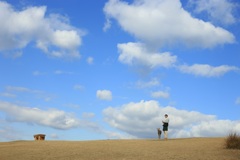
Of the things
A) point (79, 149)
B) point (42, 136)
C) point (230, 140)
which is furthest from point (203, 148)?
point (42, 136)

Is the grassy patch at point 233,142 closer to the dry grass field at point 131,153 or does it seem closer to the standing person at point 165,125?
the dry grass field at point 131,153

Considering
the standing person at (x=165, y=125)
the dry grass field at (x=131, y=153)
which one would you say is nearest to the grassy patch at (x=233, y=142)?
the dry grass field at (x=131, y=153)

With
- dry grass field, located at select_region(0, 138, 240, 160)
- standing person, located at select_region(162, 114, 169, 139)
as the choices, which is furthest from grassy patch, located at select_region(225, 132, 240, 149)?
standing person, located at select_region(162, 114, 169, 139)

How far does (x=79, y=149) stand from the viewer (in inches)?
834

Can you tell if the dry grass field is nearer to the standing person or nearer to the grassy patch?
the grassy patch

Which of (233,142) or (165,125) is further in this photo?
(165,125)

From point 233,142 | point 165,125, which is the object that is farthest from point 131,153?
point 165,125

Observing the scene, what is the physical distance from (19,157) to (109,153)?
434 cm

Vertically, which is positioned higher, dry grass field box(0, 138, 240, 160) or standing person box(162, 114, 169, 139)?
standing person box(162, 114, 169, 139)

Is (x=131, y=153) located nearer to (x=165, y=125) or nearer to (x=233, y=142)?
(x=233, y=142)

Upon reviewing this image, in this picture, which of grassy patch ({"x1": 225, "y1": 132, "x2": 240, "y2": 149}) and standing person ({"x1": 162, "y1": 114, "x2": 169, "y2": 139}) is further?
standing person ({"x1": 162, "y1": 114, "x2": 169, "y2": 139})

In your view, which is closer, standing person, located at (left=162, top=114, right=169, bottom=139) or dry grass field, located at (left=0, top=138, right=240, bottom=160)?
dry grass field, located at (left=0, top=138, right=240, bottom=160)

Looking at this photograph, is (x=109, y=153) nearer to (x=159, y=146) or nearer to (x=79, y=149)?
(x=79, y=149)

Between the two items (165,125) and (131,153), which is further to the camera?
(165,125)
